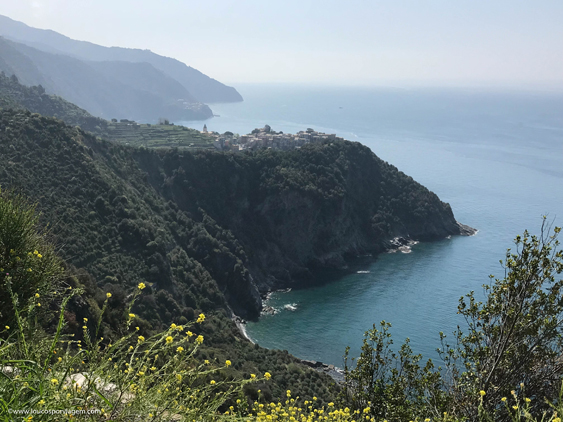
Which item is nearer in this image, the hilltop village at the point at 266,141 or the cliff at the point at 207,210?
the cliff at the point at 207,210

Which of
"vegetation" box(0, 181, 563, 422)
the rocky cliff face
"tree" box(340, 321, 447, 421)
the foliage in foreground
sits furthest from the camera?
the rocky cliff face

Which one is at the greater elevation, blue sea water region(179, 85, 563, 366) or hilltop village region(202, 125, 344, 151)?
hilltop village region(202, 125, 344, 151)

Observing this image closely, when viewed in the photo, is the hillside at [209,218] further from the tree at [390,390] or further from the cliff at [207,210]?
the tree at [390,390]

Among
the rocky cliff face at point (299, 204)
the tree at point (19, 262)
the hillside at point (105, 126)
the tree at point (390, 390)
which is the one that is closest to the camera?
the tree at point (19, 262)

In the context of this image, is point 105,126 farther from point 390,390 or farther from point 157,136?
point 390,390

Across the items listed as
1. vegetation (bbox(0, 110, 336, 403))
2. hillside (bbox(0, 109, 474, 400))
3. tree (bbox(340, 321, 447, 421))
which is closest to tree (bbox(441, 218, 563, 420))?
tree (bbox(340, 321, 447, 421))

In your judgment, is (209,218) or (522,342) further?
(209,218)

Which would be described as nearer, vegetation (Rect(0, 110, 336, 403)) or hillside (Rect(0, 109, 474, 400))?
vegetation (Rect(0, 110, 336, 403))

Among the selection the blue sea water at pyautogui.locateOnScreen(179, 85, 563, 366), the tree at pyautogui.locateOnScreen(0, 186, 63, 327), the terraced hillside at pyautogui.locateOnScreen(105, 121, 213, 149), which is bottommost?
the blue sea water at pyautogui.locateOnScreen(179, 85, 563, 366)

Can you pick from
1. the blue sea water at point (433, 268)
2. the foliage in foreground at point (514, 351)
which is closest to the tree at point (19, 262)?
the foliage in foreground at point (514, 351)

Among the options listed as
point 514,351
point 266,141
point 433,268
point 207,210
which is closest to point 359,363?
point 514,351

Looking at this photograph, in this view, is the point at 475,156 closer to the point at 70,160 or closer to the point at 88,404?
the point at 70,160

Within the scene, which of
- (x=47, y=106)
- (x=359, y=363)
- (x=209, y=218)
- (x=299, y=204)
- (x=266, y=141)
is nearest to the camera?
(x=359, y=363)

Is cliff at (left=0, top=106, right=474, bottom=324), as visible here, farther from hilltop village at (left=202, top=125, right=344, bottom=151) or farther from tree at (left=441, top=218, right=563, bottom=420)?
tree at (left=441, top=218, right=563, bottom=420)
